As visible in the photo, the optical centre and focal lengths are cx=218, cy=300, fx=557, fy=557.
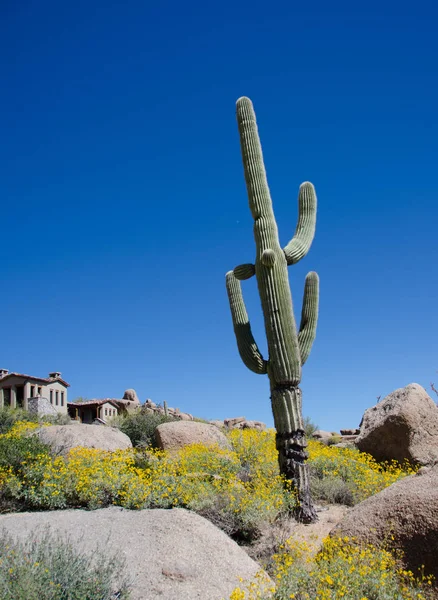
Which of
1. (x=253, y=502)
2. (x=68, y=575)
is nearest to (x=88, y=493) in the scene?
(x=253, y=502)

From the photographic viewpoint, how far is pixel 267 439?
48.2 ft

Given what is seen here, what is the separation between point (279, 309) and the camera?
10.7 m

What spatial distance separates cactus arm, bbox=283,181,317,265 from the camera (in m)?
11.5

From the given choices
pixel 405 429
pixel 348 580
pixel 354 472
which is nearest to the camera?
pixel 348 580

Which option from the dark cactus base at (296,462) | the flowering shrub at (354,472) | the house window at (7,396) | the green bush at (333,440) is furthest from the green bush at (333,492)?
the house window at (7,396)

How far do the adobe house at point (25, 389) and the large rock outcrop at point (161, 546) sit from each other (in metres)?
21.9

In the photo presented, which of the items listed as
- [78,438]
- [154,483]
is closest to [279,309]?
[154,483]

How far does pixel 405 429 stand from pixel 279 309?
594cm

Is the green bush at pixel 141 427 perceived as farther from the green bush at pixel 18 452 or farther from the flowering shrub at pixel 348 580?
the flowering shrub at pixel 348 580

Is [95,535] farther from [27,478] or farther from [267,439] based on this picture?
[267,439]

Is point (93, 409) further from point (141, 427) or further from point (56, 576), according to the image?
point (56, 576)

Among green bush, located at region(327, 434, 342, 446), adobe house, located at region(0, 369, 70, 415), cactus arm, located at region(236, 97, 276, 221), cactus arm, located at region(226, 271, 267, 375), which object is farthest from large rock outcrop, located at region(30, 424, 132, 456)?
adobe house, located at region(0, 369, 70, 415)

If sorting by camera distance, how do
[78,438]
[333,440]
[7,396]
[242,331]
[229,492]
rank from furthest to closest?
[7,396], [333,440], [78,438], [242,331], [229,492]

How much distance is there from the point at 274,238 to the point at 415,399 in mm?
6524
